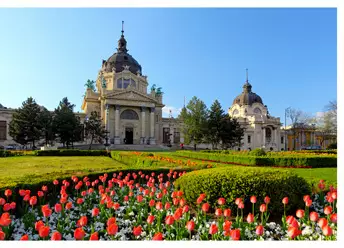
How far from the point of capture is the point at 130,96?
49844mm

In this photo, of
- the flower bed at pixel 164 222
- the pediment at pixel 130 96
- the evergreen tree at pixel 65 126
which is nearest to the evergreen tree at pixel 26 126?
the evergreen tree at pixel 65 126

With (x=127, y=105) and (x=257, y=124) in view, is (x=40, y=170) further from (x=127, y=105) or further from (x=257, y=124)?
(x=257, y=124)

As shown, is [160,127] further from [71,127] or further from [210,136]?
[71,127]

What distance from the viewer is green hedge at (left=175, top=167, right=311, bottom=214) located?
5.14 metres

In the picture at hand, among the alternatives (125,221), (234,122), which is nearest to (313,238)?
(125,221)

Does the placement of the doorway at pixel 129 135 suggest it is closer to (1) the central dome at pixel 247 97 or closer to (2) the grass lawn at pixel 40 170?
(1) the central dome at pixel 247 97

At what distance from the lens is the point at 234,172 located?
18.5 ft

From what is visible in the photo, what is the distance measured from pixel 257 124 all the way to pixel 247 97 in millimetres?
9383


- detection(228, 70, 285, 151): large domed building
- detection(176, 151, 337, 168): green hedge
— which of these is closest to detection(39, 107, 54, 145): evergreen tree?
detection(176, 151, 337, 168): green hedge

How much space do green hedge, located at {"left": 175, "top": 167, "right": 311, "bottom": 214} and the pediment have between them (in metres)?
44.5

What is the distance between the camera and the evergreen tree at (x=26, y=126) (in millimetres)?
36219

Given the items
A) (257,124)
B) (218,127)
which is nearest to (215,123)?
(218,127)

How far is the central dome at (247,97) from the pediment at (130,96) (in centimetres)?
3031

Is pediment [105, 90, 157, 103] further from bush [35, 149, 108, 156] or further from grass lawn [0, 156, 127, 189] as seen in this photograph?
grass lawn [0, 156, 127, 189]
